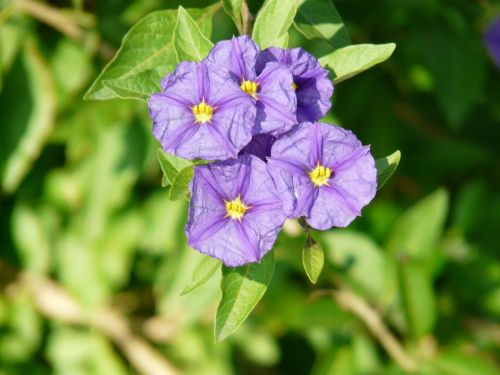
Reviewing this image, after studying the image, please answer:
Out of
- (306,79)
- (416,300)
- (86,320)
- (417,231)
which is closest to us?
(306,79)

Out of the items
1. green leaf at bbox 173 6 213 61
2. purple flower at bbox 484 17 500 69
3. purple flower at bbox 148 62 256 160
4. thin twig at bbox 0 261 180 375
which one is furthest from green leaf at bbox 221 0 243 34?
thin twig at bbox 0 261 180 375

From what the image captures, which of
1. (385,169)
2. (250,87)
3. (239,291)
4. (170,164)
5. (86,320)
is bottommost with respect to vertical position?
(86,320)

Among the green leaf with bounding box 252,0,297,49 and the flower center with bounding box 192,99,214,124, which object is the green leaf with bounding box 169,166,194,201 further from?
the green leaf with bounding box 252,0,297,49

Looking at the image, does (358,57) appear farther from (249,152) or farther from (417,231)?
(417,231)

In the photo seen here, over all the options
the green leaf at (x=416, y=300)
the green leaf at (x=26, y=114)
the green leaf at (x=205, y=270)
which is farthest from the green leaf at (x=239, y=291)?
the green leaf at (x=26, y=114)

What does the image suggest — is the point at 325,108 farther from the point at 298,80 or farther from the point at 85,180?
the point at 85,180

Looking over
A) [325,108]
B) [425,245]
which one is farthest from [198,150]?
[425,245]

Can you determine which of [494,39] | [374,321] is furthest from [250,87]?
[494,39]

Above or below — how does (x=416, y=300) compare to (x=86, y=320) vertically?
above
